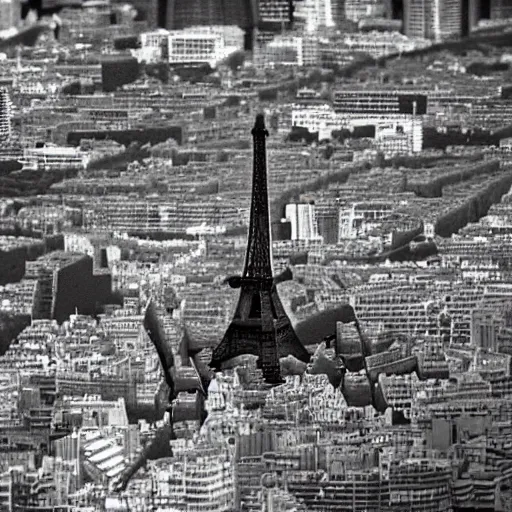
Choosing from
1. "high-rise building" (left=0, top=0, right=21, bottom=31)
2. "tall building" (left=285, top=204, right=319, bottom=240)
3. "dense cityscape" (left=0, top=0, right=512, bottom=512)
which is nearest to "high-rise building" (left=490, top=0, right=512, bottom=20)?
Answer: "dense cityscape" (left=0, top=0, right=512, bottom=512)

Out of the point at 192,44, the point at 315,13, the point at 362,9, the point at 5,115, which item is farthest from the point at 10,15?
the point at 362,9

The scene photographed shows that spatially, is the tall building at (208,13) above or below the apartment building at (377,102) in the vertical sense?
above

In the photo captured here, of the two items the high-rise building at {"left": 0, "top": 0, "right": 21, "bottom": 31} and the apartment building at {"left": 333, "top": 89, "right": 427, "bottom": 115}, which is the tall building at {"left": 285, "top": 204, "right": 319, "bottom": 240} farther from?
the high-rise building at {"left": 0, "top": 0, "right": 21, "bottom": 31}

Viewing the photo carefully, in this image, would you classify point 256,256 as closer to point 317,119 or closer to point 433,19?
point 317,119

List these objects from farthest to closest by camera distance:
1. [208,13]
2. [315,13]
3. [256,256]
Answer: [315,13]
[208,13]
[256,256]

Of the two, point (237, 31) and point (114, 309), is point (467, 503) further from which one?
point (237, 31)

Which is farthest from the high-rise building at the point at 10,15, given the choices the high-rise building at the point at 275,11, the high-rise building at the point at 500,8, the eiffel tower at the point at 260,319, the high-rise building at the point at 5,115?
the high-rise building at the point at 500,8

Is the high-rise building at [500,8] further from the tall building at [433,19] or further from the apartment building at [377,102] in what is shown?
the apartment building at [377,102]
